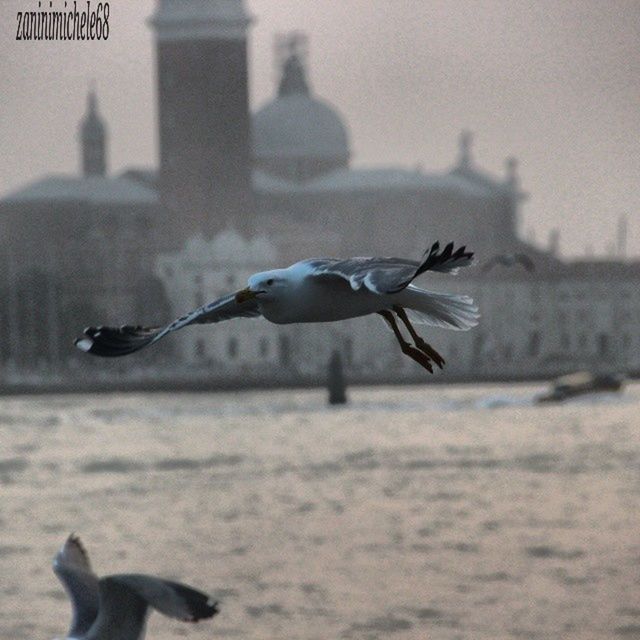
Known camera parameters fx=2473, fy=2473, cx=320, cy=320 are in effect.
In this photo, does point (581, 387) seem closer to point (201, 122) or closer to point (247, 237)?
point (247, 237)

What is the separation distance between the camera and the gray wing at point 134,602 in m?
7.59

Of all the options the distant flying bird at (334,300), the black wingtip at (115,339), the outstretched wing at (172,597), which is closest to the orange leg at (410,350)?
the distant flying bird at (334,300)

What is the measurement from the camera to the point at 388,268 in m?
4.64

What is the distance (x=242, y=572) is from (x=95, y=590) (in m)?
8.57

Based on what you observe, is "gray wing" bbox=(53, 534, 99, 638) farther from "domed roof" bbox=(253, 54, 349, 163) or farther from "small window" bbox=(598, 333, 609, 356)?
"domed roof" bbox=(253, 54, 349, 163)

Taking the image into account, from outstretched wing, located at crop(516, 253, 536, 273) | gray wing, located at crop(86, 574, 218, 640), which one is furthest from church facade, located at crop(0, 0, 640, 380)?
gray wing, located at crop(86, 574, 218, 640)

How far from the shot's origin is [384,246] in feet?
178

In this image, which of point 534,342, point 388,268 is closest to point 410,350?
point 388,268

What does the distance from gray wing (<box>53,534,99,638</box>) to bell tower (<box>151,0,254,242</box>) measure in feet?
142

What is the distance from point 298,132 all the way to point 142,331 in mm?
51937

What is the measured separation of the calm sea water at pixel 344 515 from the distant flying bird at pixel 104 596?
5.66 metres

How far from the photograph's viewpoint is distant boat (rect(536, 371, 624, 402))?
3556 centimetres

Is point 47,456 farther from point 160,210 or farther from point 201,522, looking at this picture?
point 160,210

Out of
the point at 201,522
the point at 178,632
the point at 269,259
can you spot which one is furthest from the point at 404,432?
the point at 269,259
